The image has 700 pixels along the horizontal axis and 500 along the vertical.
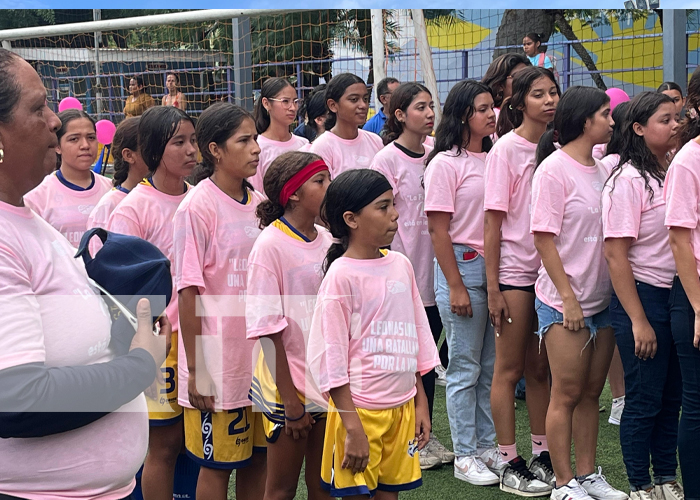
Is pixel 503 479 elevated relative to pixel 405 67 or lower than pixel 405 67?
lower

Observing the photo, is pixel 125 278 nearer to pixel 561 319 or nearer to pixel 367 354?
pixel 367 354

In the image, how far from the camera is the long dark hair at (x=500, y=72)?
13.4 ft

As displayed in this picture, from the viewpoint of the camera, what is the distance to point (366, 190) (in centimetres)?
254

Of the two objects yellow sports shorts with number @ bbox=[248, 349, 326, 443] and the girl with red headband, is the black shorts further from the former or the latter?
yellow sports shorts with number @ bbox=[248, 349, 326, 443]

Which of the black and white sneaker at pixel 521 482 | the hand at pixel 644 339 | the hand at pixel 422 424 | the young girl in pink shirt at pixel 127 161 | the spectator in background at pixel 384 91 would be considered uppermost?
the spectator in background at pixel 384 91

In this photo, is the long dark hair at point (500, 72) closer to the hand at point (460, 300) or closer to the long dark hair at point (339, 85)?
the long dark hair at point (339, 85)

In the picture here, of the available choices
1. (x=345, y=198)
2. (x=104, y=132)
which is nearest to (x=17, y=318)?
(x=345, y=198)

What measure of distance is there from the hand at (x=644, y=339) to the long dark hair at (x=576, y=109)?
2.53 feet

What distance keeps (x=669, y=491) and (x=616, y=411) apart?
1198 millimetres

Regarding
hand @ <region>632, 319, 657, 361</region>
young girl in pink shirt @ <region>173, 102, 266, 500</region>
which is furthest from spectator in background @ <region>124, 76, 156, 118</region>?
hand @ <region>632, 319, 657, 361</region>

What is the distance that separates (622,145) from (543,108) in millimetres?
419

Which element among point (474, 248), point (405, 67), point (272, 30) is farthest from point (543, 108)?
point (272, 30)

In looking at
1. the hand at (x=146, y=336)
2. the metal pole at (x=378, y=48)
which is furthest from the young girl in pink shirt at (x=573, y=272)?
the metal pole at (x=378, y=48)

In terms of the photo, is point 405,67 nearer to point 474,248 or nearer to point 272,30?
point 272,30
